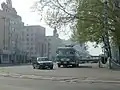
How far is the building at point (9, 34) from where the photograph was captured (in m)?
108

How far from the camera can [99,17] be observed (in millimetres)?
39094

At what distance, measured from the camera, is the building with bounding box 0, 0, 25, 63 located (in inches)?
4272

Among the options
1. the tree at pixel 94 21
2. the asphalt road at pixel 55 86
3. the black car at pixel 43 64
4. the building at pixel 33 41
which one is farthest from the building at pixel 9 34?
the asphalt road at pixel 55 86

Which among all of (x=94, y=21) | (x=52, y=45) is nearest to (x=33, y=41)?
(x=52, y=45)

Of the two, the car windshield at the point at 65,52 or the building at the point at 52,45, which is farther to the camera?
the building at the point at 52,45

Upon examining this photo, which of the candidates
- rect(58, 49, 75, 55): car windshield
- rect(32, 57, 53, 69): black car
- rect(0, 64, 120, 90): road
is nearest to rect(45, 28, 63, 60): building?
rect(58, 49, 75, 55): car windshield

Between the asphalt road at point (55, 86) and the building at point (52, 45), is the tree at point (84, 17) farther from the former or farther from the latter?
the building at point (52, 45)

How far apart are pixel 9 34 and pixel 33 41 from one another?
129 ft

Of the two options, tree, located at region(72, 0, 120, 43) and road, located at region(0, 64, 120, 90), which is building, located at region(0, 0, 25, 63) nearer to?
tree, located at region(72, 0, 120, 43)

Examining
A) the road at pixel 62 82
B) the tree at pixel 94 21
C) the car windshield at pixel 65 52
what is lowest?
the road at pixel 62 82

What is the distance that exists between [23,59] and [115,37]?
86.1m

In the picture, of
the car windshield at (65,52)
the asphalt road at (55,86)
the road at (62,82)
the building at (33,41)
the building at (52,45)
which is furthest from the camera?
the building at (52,45)

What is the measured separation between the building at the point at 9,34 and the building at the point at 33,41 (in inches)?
911

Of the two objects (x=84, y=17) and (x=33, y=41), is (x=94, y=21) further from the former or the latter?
(x=33, y=41)
